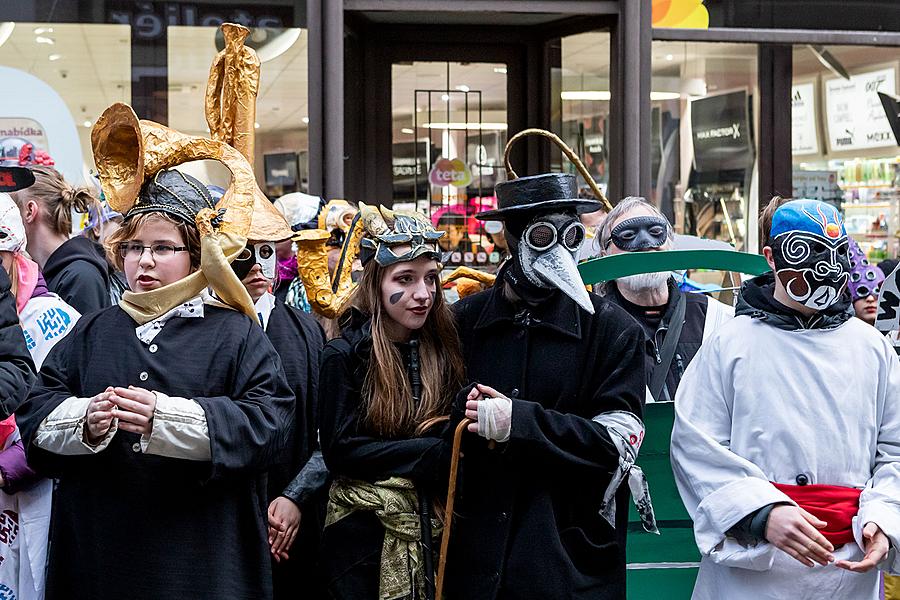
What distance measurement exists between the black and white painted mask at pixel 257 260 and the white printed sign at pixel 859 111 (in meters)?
5.13

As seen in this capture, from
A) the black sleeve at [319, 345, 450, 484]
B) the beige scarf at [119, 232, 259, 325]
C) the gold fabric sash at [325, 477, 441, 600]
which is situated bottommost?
the gold fabric sash at [325, 477, 441, 600]

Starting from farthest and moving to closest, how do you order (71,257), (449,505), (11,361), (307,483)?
(71,257)
(307,483)
(11,361)
(449,505)

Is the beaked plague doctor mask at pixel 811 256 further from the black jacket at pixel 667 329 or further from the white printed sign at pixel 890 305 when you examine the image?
the white printed sign at pixel 890 305

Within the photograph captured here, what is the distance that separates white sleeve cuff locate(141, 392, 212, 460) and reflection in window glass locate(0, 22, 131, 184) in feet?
14.8

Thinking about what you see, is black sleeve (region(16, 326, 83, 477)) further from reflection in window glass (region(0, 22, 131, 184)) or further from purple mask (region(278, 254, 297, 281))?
reflection in window glass (region(0, 22, 131, 184))

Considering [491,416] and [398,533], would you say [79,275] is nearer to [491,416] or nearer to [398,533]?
[398,533]

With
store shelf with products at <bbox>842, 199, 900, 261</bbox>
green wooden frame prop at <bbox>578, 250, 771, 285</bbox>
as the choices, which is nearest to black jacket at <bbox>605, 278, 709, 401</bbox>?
green wooden frame prop at <bbox>578, 250, 771, 285</bbox>

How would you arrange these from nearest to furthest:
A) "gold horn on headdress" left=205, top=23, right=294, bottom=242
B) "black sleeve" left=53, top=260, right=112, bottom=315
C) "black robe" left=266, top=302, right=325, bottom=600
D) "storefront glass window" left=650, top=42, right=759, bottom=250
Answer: "black robe" left=266, top=302, right=325, bottom=600 → "gold horn on headdress" left=205, top=23, right=294, bottom=242 → "black sleeve" left=53, top=260, right=112, bottom=315 → "storefront glass window" left=650, top=42, right=759, bottom=250

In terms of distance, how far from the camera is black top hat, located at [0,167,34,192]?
462 cm

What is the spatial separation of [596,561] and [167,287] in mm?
1407

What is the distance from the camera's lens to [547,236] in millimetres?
3578

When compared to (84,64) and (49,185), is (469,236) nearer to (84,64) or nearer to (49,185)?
(84,64)

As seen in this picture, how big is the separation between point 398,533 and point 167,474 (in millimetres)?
684

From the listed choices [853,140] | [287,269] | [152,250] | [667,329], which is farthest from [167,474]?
[853,140]
